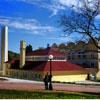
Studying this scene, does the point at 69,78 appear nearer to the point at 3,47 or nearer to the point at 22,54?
the point at 22,54

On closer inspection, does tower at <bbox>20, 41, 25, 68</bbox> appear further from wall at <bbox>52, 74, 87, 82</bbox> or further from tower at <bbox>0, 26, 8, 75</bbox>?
wall at <bbox>52, 74, 87, 82</bbox>

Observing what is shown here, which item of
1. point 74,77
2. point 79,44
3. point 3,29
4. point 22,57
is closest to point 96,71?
point 74,77

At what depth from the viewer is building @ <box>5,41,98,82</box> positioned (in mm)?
40438

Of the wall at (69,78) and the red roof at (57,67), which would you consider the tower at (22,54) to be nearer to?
the red roof at (57,67)

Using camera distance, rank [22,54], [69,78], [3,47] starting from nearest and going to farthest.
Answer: [69,78] → [22,54] → [3,47]

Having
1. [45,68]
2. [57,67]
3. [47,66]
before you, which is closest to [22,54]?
[47,66]

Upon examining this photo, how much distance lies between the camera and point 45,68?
39.5 metres

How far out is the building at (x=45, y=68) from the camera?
133ft

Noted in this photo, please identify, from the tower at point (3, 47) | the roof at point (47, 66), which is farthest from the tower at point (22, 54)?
the tower at point (3, 47)

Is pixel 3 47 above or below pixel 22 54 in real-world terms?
above

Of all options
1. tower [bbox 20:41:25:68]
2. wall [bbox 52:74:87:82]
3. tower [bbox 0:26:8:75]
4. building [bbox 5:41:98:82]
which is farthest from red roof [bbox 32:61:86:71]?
tower [bbox 0:26:8:75]

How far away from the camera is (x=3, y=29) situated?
5722 centimetres

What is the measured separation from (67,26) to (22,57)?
32713 millimetres

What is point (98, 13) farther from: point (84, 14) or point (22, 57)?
point (22, 57)
